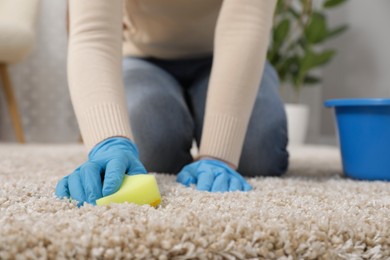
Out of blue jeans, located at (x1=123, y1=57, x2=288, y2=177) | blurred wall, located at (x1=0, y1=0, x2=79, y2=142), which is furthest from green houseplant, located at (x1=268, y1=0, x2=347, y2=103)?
blue jeans, located at (x1=123, y1=57, x2=288, y2=177)

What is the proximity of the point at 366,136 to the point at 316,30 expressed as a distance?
140 cm

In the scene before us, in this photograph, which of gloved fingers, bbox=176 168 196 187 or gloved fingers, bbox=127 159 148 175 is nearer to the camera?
gloved fingers, bbox=127 159 148 175

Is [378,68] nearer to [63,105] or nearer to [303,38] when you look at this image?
[303,38]

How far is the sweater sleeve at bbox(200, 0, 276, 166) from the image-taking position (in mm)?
789

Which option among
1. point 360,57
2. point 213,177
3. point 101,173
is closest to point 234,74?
point 213,177

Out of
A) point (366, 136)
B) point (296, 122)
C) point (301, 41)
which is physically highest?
point (301, 41)

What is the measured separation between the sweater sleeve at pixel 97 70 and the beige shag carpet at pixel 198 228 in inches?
4.8

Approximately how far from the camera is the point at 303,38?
2.38 metres

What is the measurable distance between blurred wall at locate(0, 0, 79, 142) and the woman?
1.22 metres

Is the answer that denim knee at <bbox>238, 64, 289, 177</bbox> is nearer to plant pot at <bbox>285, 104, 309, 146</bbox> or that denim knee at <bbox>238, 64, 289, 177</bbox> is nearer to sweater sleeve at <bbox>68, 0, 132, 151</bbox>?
sweater sleeve at <bbox>68, 0, 132, 151</bbox>

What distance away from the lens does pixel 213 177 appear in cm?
71

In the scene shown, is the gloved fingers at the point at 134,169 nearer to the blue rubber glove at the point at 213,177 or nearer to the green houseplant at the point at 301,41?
the blue rubber glove at the point at 213,177

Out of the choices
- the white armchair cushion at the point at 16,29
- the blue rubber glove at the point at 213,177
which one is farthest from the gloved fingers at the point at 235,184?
the white armchair cushion at the point at 16,29

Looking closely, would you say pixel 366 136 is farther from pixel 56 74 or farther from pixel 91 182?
pixel 56 74
